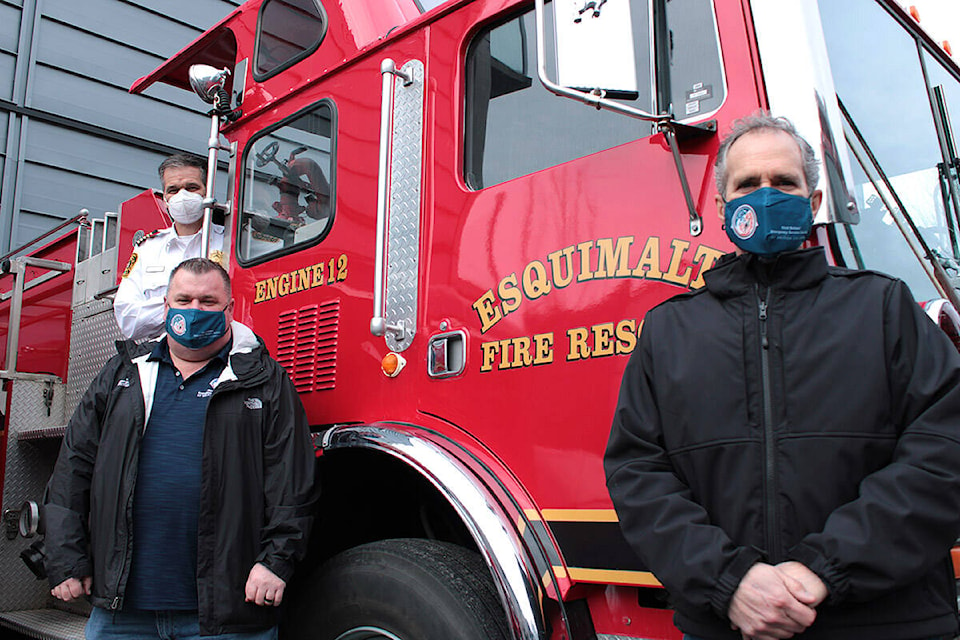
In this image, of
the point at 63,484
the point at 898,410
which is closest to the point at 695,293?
the point at 898,410

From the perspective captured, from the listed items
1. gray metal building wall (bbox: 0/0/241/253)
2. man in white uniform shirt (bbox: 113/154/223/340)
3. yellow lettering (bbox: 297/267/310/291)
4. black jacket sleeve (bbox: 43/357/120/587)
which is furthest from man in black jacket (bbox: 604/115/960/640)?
gray metal building wall (bbox: 0/0/241/253)

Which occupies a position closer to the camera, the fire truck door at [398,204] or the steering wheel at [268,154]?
the fire truck door at [398,204]

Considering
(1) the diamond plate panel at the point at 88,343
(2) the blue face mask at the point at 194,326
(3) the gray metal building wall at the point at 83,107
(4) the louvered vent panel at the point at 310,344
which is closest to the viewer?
(2) the blue face mask at the point at 194,326

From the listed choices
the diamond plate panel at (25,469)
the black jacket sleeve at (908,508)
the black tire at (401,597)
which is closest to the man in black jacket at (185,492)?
the black tire at (401,597)

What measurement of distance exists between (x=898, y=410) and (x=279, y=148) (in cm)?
245

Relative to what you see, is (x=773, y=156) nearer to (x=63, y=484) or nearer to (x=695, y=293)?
(x=695, y=293)

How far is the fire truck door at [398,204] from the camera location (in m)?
2.67

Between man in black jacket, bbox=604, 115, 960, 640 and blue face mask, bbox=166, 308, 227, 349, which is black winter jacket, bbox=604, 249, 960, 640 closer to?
man in black jacket, bbox=604, 115, 960, 640

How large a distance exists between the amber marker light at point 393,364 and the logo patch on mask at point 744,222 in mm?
1259

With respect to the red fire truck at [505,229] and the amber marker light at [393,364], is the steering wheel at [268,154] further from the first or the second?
the amber marker light at [393,364]

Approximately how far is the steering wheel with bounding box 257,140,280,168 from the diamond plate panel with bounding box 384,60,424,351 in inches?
25.3

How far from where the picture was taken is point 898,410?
155 centimetres

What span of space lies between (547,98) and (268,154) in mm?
1317

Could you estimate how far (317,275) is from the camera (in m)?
2.98
